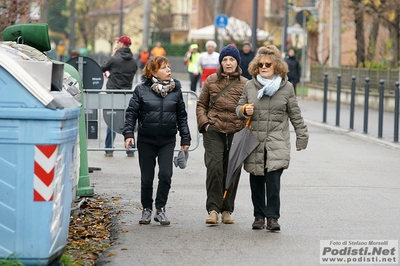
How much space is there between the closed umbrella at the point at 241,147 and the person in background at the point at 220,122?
0.65 feet

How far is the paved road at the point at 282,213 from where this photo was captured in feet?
24.8

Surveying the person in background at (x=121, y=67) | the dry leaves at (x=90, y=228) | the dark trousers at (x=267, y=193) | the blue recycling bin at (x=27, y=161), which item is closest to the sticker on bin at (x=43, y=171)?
the blue recycling bin at (x=27, y=161)

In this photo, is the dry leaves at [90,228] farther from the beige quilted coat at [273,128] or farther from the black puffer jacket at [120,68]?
the black puffer jacket at [120,68]

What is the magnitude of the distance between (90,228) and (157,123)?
1.12 meters

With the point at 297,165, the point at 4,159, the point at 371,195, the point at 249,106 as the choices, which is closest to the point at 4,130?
the point at 4,159

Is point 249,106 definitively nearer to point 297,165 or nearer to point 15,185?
point 15,185

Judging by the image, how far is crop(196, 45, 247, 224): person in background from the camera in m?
8.95

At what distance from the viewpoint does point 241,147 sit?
337 inches

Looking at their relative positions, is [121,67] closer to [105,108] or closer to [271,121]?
[105,108]

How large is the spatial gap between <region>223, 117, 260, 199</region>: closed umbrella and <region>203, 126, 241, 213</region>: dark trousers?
224 mm

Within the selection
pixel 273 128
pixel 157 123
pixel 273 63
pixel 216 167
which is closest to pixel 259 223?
pixel 216 167

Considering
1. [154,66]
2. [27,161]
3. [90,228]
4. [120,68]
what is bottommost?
[90,228]

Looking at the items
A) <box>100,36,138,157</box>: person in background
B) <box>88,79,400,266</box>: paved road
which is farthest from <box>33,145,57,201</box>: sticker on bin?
<box>100,36,138,157</box>: person in background

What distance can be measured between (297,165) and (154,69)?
18.3ft
